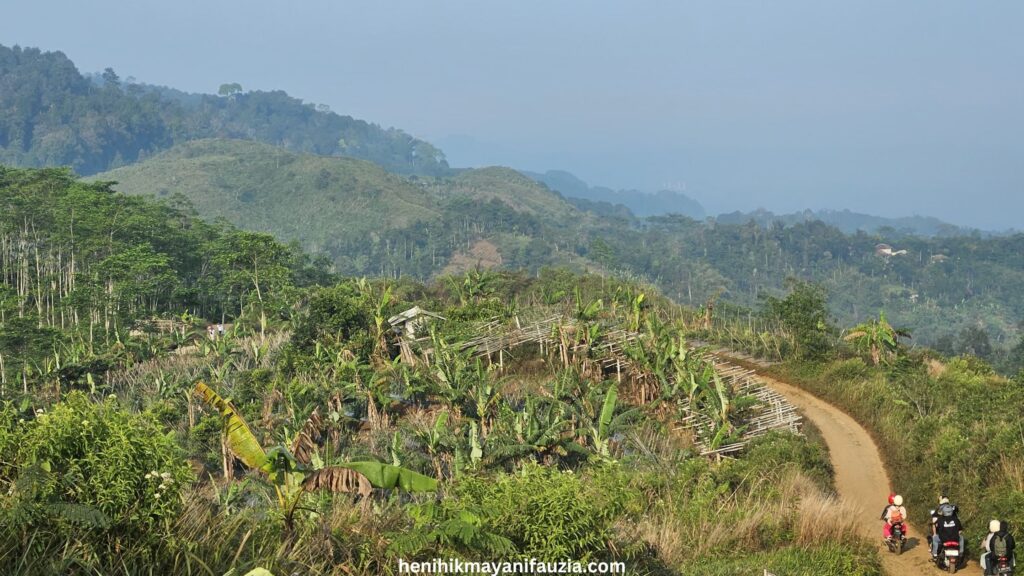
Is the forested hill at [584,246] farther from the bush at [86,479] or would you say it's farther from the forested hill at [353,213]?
the bush at [86,479]

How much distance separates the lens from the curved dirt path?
11531 millimetres

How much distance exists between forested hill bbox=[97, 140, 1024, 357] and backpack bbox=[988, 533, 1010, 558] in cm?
8961

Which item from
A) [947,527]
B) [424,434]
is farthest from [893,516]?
[424,434]

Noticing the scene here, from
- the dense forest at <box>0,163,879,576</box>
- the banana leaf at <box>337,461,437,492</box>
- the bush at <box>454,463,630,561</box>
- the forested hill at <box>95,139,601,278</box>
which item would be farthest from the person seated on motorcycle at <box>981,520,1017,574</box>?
the forested hill at <box>95,139,601,278</box>

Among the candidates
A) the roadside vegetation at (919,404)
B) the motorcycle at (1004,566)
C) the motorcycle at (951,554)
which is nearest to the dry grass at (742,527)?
the motorcycle at (951,554)

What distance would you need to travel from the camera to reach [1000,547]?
10211mm

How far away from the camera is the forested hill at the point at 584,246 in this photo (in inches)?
4272

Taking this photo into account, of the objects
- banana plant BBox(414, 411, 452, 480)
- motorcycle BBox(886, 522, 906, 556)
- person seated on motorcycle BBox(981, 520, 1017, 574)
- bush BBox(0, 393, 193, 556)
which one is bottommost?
banana plant BBox(414, 411, 452, 480)

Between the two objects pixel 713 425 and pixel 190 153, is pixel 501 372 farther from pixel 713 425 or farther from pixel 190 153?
pixel 190 153

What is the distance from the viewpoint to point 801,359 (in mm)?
25062

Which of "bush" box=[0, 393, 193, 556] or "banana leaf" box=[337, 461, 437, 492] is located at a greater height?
"bush" box=[0, 393, 193, 556]

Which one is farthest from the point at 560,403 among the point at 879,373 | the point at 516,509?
the point at 516,509

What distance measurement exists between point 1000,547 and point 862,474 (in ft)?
19.2

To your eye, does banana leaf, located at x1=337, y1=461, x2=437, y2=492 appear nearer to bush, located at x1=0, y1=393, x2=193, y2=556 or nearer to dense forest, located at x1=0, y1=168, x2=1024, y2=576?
dense forest, located at x1=0, y1=168, x2=1024, y2=576
